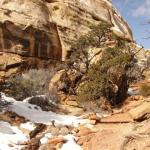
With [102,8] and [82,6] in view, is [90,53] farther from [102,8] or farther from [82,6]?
[102,8]

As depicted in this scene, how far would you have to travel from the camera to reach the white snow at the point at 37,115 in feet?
47.9

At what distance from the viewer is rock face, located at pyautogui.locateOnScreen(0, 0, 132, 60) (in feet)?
86.8

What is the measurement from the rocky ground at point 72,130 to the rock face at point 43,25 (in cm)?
1143

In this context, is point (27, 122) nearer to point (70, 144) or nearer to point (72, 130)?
point (72, 130)

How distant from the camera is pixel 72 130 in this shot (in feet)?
43.6

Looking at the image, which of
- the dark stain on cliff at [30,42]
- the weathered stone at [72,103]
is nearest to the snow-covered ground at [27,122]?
the weathered stone at [72,103]

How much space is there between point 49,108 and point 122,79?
5.47 meters

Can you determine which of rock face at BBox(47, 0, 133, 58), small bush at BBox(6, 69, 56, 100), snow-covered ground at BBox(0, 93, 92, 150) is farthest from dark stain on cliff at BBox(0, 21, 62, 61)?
snow-covered ground at BBox(0, 93, 92, 150)

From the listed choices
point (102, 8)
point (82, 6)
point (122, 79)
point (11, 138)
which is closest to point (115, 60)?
point (122, 79)

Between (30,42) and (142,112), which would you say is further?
(30,42)

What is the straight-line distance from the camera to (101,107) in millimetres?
18219

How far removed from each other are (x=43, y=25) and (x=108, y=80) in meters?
10.2

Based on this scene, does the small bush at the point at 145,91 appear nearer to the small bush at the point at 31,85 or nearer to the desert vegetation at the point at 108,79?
the desert vegetation at the point at 108,79

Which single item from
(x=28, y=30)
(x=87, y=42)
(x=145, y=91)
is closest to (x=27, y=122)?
(x=145, y=91)
